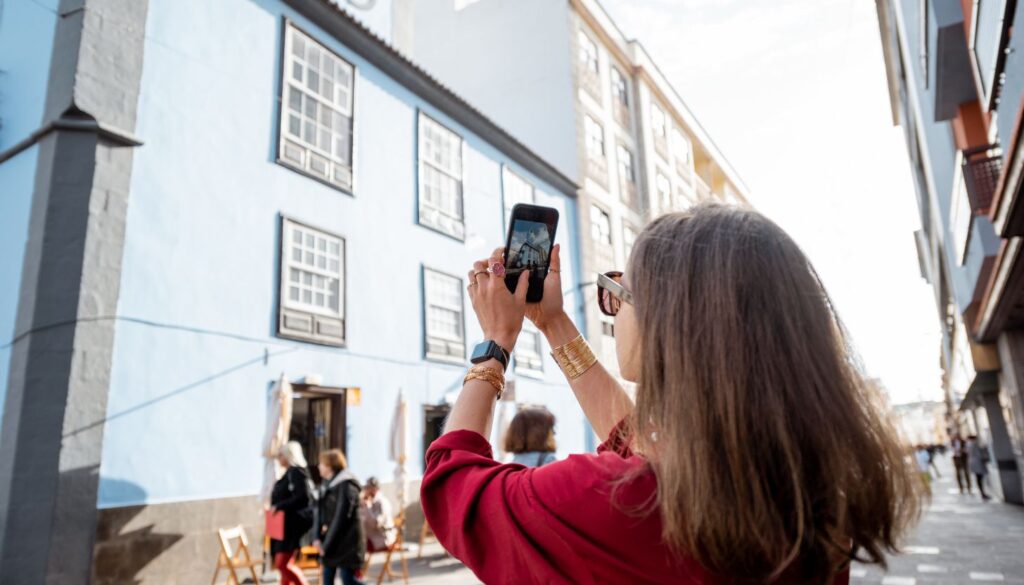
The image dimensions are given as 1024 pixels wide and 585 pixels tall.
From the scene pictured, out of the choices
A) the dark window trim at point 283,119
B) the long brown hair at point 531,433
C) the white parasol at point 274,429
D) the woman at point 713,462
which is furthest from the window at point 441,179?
the woman at point 713,462

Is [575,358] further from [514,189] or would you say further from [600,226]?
[600,226]

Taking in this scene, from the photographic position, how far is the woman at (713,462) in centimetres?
99

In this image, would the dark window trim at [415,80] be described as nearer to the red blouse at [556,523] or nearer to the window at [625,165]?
the window at [625,165]

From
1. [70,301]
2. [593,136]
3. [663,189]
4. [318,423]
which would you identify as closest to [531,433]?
[70,301]

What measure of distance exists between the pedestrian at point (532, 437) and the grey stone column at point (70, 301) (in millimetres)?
5781

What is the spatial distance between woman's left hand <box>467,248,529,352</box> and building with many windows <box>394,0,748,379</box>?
19566mm

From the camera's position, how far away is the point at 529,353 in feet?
60.7

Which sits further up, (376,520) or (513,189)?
(513,189)

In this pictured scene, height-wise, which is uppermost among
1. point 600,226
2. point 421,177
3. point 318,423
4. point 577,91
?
point 577,91

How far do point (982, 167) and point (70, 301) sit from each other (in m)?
12.0

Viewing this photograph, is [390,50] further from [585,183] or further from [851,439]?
[851,439]

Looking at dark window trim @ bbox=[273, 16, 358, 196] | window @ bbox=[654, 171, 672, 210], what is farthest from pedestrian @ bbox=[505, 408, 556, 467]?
window @ bbox=[654, 171, 672, 210]

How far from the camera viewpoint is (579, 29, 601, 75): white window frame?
24.2 metres

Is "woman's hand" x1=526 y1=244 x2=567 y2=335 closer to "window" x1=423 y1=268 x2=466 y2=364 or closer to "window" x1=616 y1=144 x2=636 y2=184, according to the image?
"window" x1=423 y1=268 x2=466 y2=364
